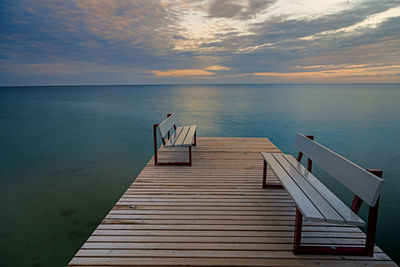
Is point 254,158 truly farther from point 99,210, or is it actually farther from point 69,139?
point 69,139

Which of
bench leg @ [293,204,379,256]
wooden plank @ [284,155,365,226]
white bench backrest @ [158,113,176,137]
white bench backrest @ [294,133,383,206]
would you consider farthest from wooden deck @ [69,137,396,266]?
white bench backrest @ [158,113,176,137]

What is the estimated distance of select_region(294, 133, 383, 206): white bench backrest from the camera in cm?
180

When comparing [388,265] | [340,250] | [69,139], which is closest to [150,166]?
[340,250]

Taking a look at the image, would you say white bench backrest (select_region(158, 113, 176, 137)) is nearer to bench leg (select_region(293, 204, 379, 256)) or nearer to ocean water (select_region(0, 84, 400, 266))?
ocean water (select_region(0, 84, 400, 266))

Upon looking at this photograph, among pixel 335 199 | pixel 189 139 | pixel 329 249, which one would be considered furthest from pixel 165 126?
pixel 329 249

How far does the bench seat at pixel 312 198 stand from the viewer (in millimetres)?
1829

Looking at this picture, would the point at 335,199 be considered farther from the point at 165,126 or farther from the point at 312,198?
the point at 165,126

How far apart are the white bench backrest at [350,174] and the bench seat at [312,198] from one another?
0.60ft

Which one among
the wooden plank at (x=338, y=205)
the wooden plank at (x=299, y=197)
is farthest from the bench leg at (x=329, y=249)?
the wooden plank at (x=338, y=205)

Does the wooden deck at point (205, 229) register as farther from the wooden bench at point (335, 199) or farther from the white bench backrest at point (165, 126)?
the white bench backrest at point (165, 126)

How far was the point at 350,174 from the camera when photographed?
2.21 metres

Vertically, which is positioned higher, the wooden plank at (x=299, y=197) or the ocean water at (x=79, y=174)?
the wooden plank at (x=299, y=197)

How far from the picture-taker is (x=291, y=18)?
1777 cm

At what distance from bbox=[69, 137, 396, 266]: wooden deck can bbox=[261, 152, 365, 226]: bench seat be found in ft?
1.54
